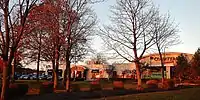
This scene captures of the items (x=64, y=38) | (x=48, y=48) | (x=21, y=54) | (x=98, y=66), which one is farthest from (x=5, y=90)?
(x=98, y=66)

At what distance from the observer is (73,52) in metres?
35.0

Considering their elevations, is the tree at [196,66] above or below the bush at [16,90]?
above

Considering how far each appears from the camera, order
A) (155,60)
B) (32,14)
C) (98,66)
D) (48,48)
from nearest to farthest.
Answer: (32,14)
(48,48)
(155,60)
(98,66)

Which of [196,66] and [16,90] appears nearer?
[16,90]

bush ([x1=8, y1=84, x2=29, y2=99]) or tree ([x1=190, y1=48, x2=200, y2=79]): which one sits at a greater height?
tree ([x1=190, y1=48, x2=200, y2=79])

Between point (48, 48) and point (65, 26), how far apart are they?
3.84 m

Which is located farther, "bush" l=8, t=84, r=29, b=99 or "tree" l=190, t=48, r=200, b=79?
"tree" l=190, t=48, r=200, b=79

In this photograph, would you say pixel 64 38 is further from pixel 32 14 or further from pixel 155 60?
pixel 155 60

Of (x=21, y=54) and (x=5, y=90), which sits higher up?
(x=21, y=54)

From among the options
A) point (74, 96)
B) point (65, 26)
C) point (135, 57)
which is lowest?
point (74, 96)

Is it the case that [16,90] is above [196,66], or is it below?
below

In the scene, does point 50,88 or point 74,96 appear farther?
point 50,88

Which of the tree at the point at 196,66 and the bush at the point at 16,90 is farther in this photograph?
the tree at the point at 196,66

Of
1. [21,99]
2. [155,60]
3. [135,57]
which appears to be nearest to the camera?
[21,99]
